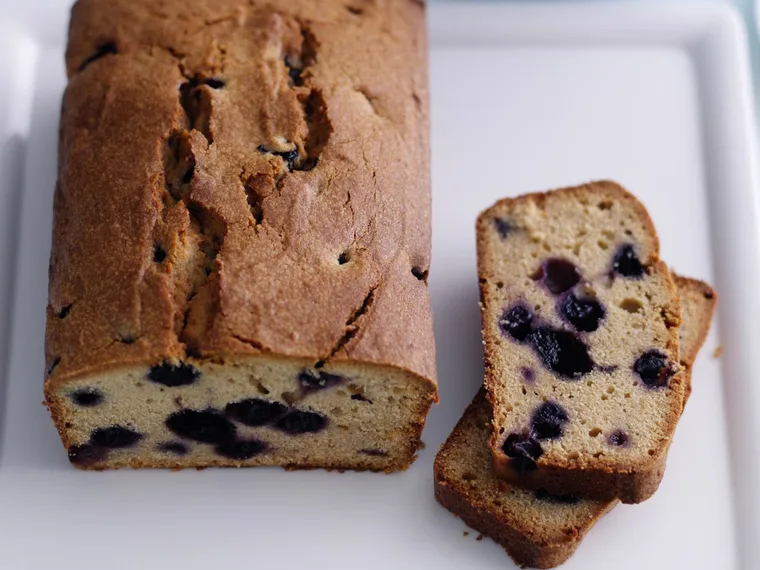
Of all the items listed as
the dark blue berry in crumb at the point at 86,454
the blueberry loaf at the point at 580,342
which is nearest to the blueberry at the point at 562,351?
the blueberry loaf at the point at 580,342

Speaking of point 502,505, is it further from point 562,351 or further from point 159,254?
point 159,254

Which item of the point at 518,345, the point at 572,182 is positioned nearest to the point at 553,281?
the point at 518,345

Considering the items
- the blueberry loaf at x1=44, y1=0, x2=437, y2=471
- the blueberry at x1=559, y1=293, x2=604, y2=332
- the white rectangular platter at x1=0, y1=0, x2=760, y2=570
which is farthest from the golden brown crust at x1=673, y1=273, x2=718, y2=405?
the blueberry loaf at x1=44, y1=0, x2=437, y2=471

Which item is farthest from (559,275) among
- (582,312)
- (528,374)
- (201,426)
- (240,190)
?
(201,426)

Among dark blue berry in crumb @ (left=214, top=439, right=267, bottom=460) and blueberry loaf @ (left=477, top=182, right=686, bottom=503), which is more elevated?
blueberry loaf @ (left=477, top=182, right=686, bottom=503)

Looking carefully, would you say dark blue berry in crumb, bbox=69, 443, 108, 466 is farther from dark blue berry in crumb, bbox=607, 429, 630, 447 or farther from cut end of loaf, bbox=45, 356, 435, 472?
dark blue berry in crumb, bbox=607, 429, 630, 447

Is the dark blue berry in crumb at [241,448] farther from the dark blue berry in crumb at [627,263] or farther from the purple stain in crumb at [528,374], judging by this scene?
the dark blue berry in crumb at [627,263]

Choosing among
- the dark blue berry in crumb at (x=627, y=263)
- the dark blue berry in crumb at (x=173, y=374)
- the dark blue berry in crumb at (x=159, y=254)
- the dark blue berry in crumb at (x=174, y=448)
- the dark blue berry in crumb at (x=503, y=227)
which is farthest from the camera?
the dark blue berry in crumb at (x=503, y=227)
